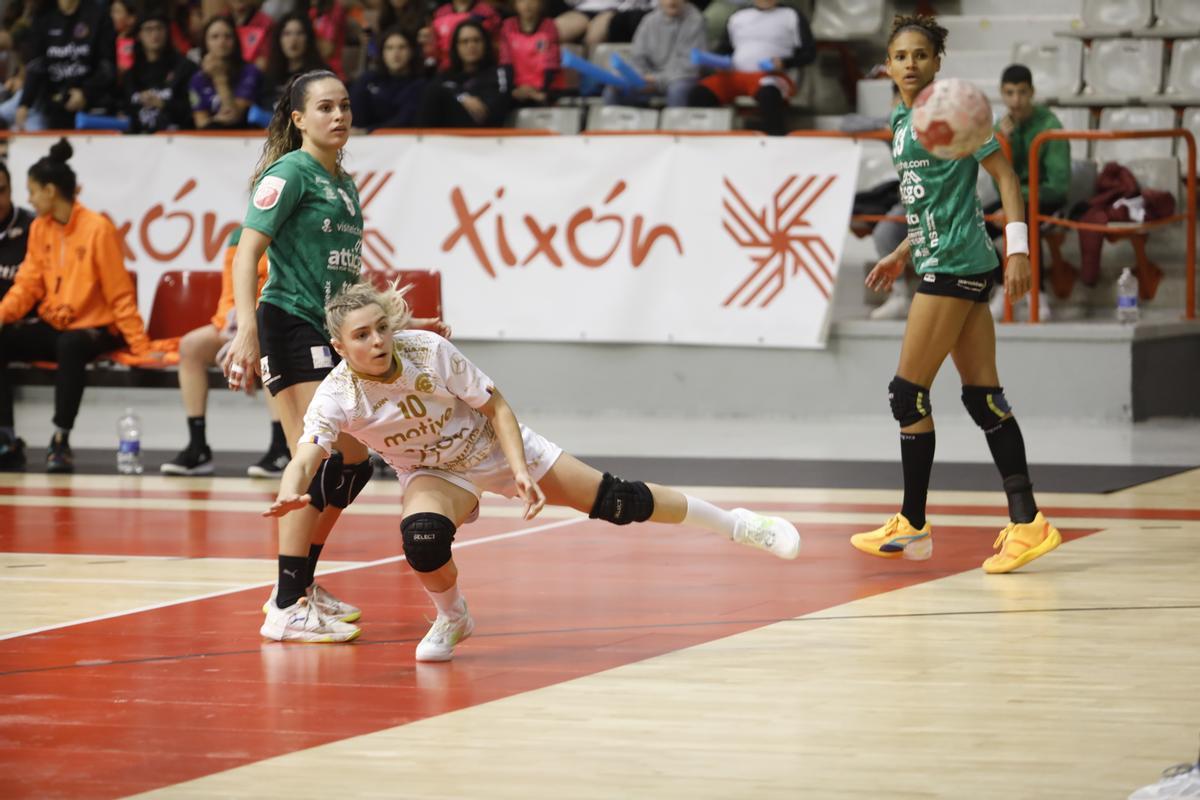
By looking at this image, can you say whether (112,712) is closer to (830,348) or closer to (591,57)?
(830,348)

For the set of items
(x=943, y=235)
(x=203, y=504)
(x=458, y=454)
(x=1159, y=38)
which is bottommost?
(x=203, y=504)

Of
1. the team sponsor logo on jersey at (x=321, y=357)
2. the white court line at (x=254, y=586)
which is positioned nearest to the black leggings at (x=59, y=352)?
the white court line at (x=254, y=586)

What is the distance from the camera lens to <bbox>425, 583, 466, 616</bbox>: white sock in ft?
18.5

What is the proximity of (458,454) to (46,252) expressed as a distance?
21.1 feet

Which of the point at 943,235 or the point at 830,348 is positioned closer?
the point at 943,235

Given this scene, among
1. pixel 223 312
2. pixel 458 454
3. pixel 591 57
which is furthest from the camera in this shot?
pixel 591 57

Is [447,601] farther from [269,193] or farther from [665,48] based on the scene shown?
[665,48]

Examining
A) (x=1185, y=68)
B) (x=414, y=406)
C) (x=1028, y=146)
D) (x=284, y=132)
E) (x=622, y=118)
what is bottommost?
(x=414, y=406)

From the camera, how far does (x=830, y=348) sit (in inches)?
522

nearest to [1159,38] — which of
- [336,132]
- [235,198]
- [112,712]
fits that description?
[235,198]

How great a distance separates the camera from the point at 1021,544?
7.05m

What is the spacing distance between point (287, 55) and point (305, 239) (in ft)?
33.1

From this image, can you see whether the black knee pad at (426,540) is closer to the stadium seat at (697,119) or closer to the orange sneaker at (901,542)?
the orange sneaker at (901,542)

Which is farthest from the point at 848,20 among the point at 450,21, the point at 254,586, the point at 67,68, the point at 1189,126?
the point at 254,586
